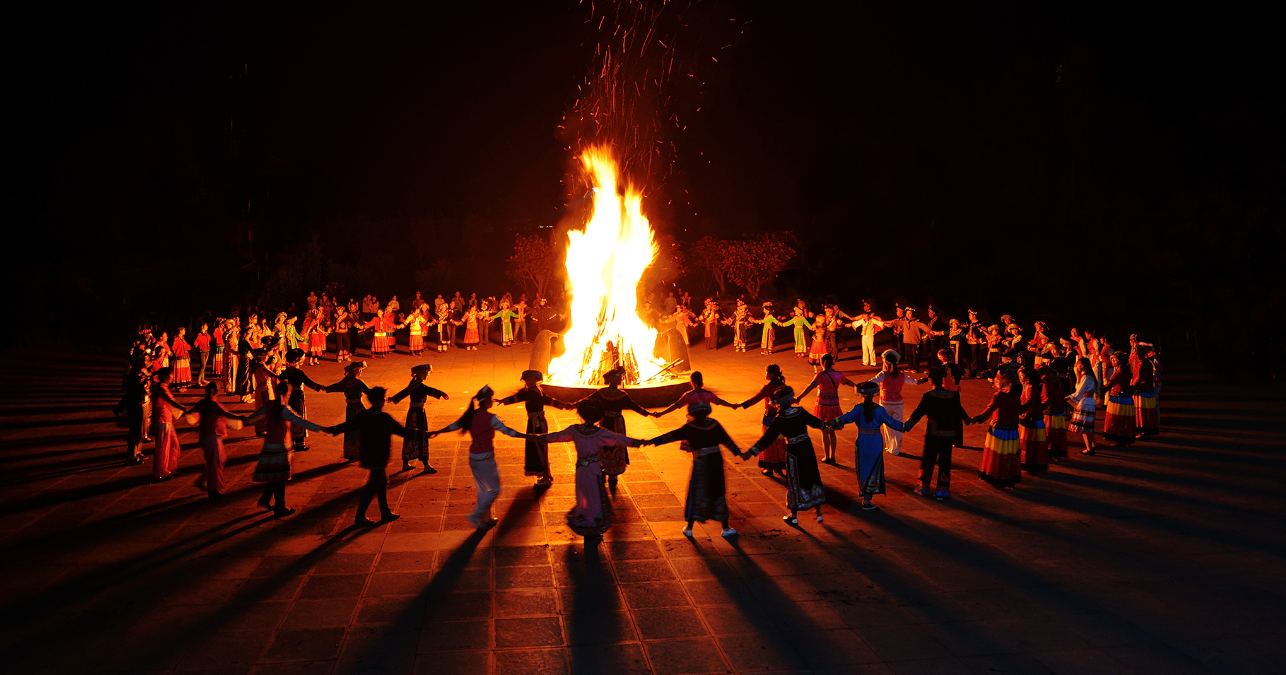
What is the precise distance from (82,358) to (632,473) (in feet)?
71.5

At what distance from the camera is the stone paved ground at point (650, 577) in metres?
5.29

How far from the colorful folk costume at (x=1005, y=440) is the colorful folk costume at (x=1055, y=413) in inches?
47.4

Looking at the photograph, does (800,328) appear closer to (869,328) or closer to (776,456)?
(869,328)

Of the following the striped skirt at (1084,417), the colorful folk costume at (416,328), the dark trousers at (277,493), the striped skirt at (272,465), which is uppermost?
the colorful folk costume at (416,328)

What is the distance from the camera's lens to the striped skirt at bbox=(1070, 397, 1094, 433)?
38.4ft

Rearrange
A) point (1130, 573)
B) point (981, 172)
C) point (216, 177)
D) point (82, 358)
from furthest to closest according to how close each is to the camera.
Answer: point (216, 177)
point (981, 172)
point (82, 358)
point (1130, 573)

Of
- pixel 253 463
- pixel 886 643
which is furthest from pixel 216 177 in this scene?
pixel 886 643

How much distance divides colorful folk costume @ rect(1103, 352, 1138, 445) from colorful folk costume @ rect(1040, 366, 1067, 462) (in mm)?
1487

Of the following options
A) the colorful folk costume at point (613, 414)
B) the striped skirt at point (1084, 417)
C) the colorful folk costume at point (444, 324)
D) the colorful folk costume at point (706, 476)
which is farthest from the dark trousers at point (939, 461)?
the colorful folk costume at point (444, 324)

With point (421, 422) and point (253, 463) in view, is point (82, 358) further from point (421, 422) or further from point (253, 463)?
point (421, 422)

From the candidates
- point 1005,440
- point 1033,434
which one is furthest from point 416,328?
point 1005,440

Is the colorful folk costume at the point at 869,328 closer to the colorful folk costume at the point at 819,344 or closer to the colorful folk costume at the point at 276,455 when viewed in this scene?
the colorful folk costume at the point at 819,344

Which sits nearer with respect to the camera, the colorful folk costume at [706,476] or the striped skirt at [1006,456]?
the colorful folk costume at [706,476]

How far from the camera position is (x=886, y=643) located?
5.43 m
